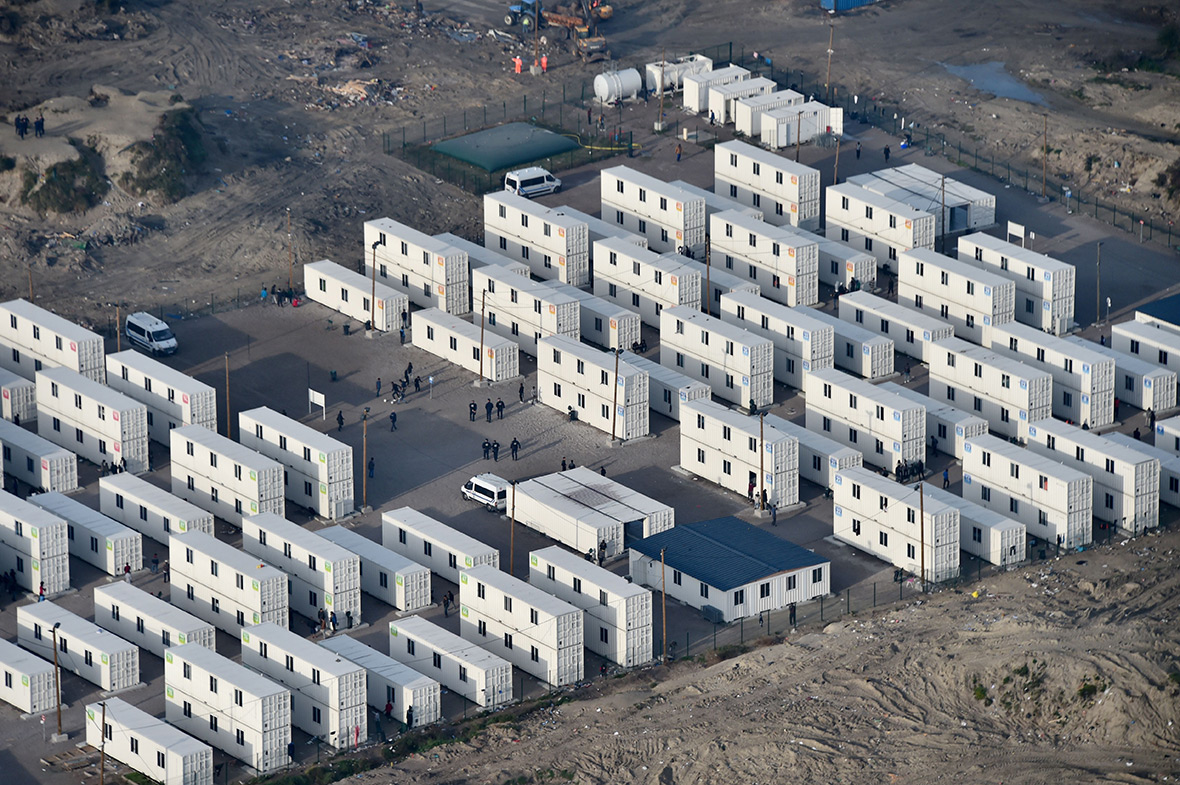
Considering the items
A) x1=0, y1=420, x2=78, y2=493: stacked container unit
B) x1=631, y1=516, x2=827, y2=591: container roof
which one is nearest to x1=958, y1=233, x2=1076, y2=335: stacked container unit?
x1=631, y1=516, x2=827, y2=591: container roof

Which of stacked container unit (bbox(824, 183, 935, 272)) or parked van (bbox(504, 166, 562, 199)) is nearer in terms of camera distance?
stacked container unit (bbox(824, 183, 935, 272))

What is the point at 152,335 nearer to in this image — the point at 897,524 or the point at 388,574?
the point at 388,574

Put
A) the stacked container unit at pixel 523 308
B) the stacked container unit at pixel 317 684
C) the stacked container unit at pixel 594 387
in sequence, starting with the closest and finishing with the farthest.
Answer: the stacked container unit at pixel 317 684 → the stacked container unit at pixel 594 387 → the stacked container unit at pixel 523 308

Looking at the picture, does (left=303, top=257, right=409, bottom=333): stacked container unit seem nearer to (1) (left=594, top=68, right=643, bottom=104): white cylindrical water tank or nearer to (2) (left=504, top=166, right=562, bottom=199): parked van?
(2) (left=504, top=166, right=562, bottom=199): parked van

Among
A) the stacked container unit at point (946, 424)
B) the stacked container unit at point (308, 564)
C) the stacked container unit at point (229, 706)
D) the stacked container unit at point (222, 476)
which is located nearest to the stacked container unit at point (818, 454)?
the stacked container unit at point (946, 424)

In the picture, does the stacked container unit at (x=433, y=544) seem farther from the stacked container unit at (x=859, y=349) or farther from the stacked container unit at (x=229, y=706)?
the stacked container unit at (x=859, y=349)

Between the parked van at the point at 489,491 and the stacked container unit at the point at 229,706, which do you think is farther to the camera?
the parked van at the point at 489,491

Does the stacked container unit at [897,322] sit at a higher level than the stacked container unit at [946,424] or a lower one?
higher
